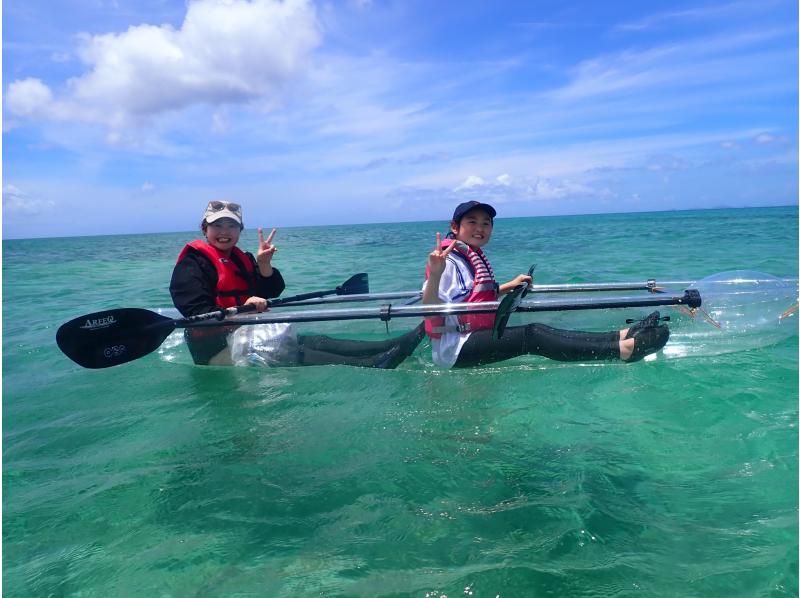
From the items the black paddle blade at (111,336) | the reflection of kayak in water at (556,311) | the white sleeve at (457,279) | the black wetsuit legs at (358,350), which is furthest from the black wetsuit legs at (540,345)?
the black paddle blade at (111,336)

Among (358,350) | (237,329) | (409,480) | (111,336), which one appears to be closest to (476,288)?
(358,350)

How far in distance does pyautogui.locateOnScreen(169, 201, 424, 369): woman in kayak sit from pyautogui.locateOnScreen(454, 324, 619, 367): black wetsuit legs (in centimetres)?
81

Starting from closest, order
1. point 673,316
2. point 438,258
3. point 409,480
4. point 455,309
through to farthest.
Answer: point 409,480 < point 438,258 < point 455,309 < point 673,316

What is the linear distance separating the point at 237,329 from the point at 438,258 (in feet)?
6.33

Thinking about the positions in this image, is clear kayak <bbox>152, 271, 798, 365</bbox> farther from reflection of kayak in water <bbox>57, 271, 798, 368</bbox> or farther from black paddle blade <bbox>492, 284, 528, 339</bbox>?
black paddle blade <bbox>492, 284, 528, 339</bbox>

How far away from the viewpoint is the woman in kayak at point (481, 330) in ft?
13.2

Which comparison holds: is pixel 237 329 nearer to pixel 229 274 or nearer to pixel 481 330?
pixel 229 274

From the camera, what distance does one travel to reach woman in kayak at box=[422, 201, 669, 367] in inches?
159

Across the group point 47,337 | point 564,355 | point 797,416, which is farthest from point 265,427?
point 47,337

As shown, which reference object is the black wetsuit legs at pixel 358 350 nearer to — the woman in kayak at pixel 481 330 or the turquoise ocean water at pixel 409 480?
the turquoise ocean water at pixel 409 480

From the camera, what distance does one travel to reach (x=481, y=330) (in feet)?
13.8

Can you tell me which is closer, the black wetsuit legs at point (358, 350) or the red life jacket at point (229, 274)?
the red life jacket at point (229, 274)

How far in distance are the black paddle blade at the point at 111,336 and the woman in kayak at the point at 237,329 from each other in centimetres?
28

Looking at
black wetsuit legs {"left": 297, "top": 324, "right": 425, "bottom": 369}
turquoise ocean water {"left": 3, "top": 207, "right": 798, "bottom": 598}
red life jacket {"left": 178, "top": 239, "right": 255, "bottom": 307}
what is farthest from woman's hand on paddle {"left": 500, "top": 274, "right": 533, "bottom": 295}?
red life jacket {"left": 178, "top": 239, "right": 255, "bottom": 307}
